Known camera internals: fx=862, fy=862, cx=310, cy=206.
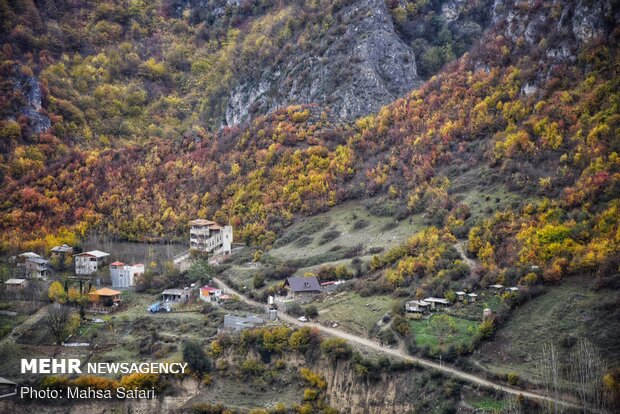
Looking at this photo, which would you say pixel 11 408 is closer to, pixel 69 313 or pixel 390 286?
pixel 69 313

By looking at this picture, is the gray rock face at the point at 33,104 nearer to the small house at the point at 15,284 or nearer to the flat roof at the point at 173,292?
the small house at the point at 15,284

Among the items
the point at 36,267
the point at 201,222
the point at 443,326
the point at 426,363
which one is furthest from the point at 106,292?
the point at 426,363

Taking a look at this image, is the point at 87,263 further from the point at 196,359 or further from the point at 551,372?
the point at 551,372

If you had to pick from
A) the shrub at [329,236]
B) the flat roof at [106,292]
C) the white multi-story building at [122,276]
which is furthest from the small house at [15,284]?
the shrub at [329,236]

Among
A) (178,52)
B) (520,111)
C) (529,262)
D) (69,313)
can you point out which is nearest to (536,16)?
(520,111)

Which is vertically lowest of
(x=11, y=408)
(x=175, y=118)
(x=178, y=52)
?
(x=11, y=408)

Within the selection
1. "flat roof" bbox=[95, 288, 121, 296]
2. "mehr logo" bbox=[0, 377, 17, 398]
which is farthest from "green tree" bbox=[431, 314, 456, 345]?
"flat roof" bbox=[95, 288, 121, 296]
